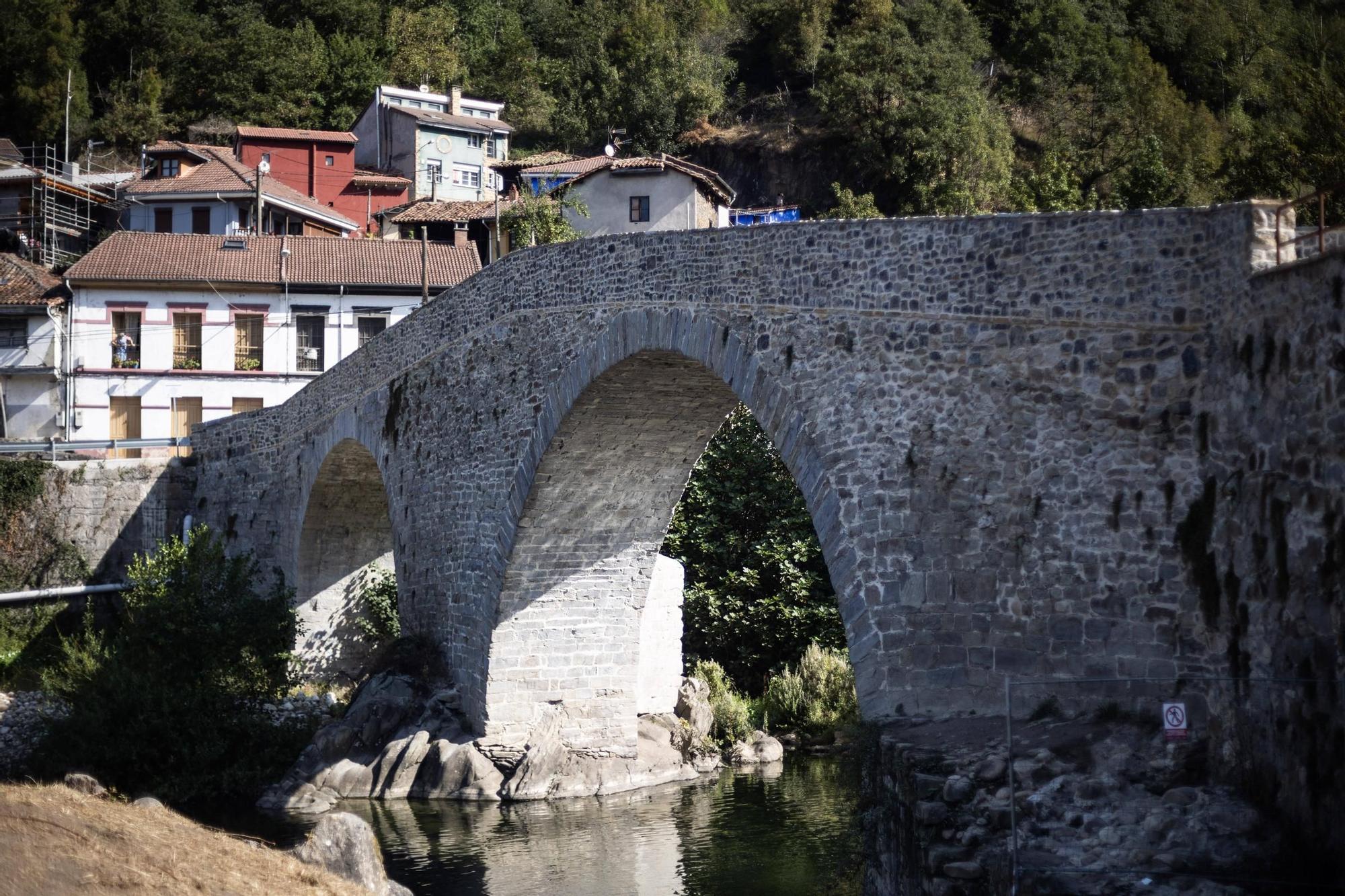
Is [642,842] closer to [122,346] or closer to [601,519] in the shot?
[601,519]

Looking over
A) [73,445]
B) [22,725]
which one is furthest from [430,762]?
[73,445]

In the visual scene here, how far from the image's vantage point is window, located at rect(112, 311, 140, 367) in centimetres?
3381

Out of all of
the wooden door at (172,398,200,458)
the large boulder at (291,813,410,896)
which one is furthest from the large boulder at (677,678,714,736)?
the wooden door at (172,398,200,458)

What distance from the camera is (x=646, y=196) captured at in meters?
36.5

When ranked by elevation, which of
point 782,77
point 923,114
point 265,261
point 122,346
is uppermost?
point 782,77

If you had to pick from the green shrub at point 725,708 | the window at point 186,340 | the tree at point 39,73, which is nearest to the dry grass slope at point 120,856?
the green shrub at point 725,708

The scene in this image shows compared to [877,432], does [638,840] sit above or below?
below

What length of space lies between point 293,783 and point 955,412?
11.0m

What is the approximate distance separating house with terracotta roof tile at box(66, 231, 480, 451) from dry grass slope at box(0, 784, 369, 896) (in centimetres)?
2131

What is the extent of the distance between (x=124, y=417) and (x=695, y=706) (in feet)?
61.3

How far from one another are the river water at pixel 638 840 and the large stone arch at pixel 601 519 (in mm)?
1306

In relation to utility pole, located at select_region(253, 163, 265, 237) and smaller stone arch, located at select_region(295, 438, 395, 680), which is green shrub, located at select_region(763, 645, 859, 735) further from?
utility pole, located at select_region(253, 163, 265, 237)

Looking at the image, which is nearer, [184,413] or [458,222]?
[184,413]

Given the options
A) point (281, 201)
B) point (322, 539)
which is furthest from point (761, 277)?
point (281, 201)
